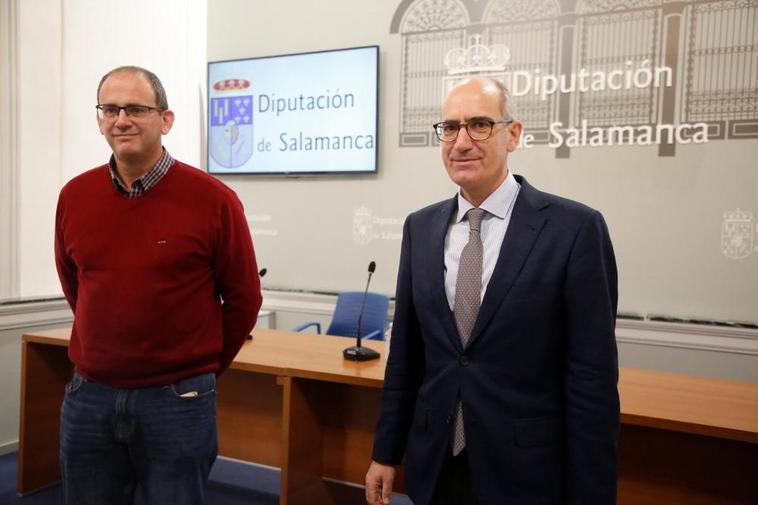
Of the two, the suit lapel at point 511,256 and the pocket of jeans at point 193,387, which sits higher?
the suit lapel at point 511,256

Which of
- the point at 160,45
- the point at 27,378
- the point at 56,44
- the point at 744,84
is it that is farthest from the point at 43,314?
the point at 744,84

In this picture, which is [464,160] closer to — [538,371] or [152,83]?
[538,371]

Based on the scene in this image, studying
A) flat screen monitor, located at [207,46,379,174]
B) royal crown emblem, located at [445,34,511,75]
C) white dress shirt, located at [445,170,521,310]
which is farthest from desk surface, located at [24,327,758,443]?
royal crown emblem, located at [445,34,511,75]

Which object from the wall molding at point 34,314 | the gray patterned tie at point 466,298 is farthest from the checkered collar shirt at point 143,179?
the wall molding at point 34,314

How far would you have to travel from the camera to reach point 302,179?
450 centimetres

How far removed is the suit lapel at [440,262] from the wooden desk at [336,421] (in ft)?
2.89

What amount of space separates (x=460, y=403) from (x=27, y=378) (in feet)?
8.62

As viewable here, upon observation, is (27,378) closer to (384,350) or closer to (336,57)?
(384,350)

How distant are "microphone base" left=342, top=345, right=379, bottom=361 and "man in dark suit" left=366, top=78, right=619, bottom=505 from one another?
117cm

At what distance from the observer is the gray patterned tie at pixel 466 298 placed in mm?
1305

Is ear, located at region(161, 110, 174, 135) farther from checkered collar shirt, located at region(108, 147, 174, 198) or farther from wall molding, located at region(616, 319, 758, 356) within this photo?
wall molding, located at region(616, 319, 758, 356)

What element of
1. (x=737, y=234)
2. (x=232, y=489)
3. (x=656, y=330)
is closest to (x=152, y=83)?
(x=232, y=489)

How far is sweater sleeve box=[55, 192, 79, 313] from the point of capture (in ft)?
5.68

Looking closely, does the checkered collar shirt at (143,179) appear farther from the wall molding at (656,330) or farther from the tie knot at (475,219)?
the wall molding at (656,330)
